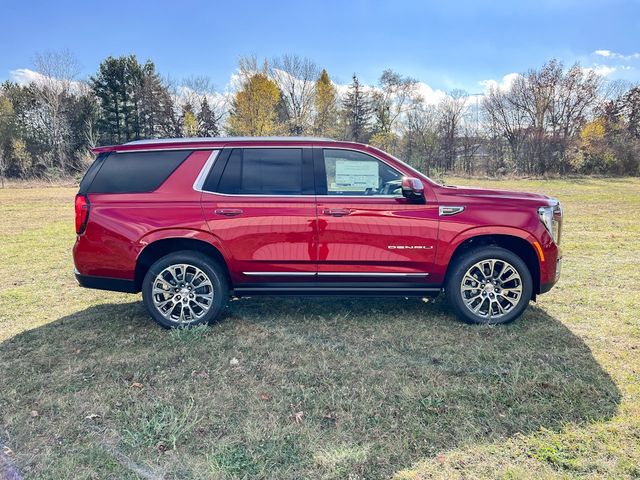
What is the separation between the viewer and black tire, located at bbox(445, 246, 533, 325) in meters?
3.89

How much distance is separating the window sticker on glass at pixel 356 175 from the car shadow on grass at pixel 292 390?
1.40 meters

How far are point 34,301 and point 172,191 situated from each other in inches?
104

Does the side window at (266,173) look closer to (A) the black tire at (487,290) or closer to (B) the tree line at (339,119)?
(A) the black tire at (487,290)

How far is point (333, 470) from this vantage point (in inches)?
85.4

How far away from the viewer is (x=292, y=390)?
9.66ft

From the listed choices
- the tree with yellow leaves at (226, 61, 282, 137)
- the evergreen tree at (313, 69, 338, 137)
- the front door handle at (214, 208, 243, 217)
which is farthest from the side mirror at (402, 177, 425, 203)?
the evergreen tree at (313, 69, 338, 137)

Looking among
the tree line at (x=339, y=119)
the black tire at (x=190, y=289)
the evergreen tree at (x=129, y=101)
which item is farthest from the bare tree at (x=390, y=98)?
the black tire at (x=190, y=289)

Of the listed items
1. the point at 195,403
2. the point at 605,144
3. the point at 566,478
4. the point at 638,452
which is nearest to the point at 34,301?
the point at 195,403

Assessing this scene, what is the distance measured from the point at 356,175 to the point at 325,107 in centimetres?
3638

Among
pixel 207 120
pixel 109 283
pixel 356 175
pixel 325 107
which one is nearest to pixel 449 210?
pixel 356 175

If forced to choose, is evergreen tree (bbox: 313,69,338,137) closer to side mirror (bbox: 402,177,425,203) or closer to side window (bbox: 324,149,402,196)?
side window (bbox: 324,149,402,196)

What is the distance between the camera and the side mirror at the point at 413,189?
3.70m

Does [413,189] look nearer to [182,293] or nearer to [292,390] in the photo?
[292,390]

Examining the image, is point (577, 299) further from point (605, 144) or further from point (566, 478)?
point (605, 144)
